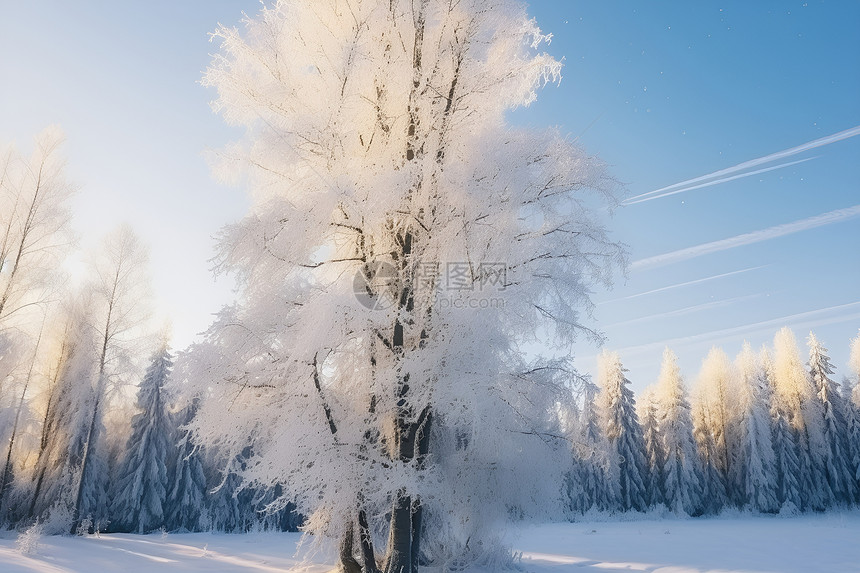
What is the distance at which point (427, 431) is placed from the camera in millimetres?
7469

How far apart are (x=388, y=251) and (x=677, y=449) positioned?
3639 cm

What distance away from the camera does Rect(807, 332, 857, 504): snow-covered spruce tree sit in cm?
3366

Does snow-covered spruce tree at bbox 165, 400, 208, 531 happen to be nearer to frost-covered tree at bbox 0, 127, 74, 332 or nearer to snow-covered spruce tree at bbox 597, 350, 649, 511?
frost-covered tree at bbox 0, 127, 74, 332

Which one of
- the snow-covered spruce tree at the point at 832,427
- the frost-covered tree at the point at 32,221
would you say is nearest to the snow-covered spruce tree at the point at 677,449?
the snow-covered spruce tree at the point at 832,427

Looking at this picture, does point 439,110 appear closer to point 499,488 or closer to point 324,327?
point 324,327

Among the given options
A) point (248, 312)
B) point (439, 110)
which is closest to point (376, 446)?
point (248, 312)

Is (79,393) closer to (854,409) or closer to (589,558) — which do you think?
(589,558)

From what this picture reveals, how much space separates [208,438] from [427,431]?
10.7 ft

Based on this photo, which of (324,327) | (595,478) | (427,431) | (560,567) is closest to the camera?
(324,327)

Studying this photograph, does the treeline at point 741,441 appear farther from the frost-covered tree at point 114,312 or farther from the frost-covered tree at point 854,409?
the frost-covered tree at point 114,312

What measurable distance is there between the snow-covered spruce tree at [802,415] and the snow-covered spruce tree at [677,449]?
20.2 feet

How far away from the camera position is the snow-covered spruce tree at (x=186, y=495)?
26.1m

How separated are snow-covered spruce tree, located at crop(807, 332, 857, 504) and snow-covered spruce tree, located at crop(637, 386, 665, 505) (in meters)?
10.3

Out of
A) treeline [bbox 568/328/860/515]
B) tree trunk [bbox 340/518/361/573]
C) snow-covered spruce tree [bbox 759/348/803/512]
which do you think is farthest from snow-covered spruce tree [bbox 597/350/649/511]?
tree trunk [bbox 340/518/361/573]
